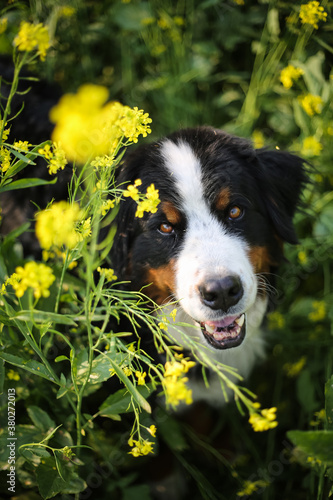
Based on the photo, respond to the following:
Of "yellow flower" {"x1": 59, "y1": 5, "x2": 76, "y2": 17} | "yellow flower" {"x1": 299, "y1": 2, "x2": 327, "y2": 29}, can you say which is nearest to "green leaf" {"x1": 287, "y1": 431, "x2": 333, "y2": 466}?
"yellow flower" {"x1": 299, "y1": 2, "x2": 327, "y2": 29}

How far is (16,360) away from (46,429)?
1.23ft

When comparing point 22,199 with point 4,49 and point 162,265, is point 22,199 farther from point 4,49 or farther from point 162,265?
point 162,265

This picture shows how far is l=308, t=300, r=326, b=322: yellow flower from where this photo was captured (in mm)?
2260

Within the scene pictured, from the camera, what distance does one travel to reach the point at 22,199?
2266mm

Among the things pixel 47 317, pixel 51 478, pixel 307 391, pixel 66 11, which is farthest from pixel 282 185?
pixel 66 11

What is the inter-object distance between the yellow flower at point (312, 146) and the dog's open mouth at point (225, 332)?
108cm

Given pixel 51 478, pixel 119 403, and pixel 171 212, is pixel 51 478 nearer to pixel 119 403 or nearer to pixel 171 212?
pixel 119 403

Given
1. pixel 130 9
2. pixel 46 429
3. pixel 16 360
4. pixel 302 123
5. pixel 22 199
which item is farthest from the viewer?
pixel 130 9

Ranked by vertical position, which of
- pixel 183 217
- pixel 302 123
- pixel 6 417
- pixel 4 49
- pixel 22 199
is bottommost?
pixel 6 417

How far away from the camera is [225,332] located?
1.74 metres

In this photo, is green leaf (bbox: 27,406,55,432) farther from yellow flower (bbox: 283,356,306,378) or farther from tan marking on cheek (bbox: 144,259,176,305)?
yellow flower (bbox: 283,356,306,378)

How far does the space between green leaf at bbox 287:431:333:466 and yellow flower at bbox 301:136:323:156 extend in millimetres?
1631

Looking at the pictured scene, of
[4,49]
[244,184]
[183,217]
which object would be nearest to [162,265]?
[183,217]

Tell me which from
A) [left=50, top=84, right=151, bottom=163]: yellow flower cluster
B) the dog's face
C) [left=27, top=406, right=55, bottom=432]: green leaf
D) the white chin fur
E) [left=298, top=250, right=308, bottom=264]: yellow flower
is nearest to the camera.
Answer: [left=50, top=84, right=151, bottom=163]: yellow flower cluster
